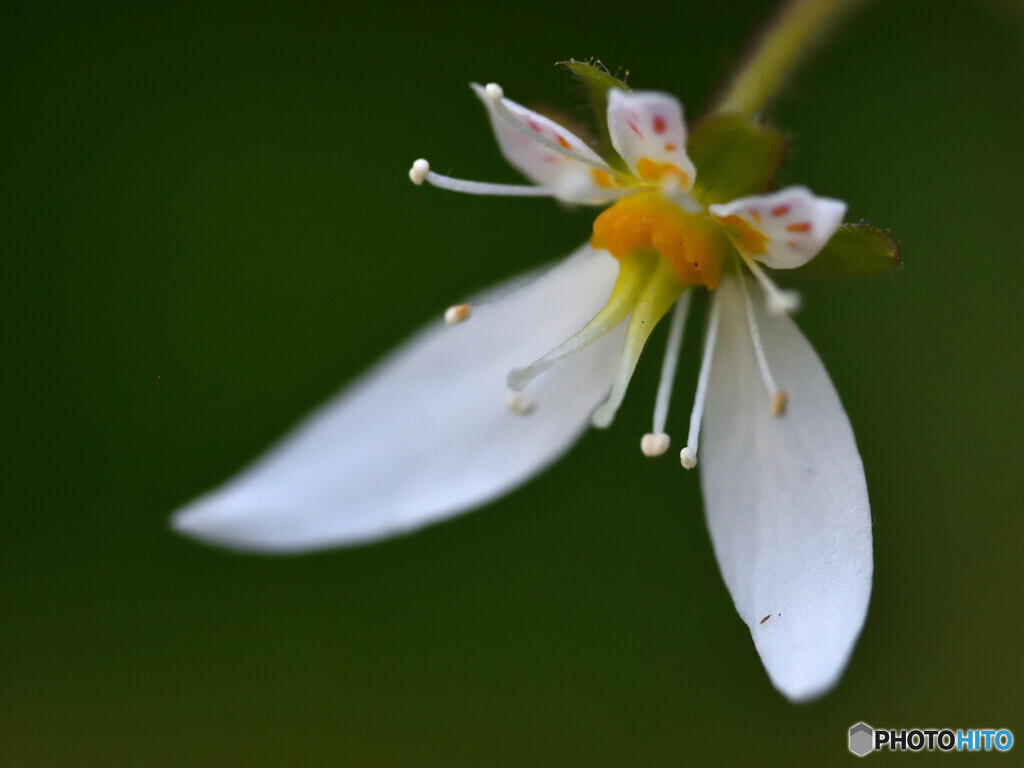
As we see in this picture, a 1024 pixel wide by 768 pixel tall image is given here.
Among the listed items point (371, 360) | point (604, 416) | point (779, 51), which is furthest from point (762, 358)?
point (371, 360)

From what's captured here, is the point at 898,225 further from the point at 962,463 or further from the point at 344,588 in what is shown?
the point at 344,588

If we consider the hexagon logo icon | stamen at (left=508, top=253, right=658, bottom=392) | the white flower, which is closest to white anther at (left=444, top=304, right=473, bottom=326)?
the white flower

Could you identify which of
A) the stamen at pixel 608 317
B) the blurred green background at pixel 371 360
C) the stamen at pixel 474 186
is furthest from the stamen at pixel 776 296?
the blurred green background at pixel 371 360

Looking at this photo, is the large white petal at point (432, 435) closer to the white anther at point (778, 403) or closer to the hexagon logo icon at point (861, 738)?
the white anther at point (778, 403)

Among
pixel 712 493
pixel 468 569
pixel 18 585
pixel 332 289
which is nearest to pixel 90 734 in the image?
pixel 18 585

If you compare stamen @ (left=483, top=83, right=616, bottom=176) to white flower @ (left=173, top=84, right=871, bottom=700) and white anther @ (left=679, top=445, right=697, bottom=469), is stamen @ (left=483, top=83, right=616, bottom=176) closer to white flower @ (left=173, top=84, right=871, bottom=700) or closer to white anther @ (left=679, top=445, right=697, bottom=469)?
white flower @ (left=173, top=84, right=871, bottom=700)

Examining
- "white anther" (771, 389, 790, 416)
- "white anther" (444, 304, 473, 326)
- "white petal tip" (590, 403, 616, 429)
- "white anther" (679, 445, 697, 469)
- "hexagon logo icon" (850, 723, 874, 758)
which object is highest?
"white anther" (444, 304, 473, 326)

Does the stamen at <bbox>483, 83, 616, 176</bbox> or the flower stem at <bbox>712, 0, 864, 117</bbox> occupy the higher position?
the flower stem at <bbox>712, 0, 864, 117</bbox>
